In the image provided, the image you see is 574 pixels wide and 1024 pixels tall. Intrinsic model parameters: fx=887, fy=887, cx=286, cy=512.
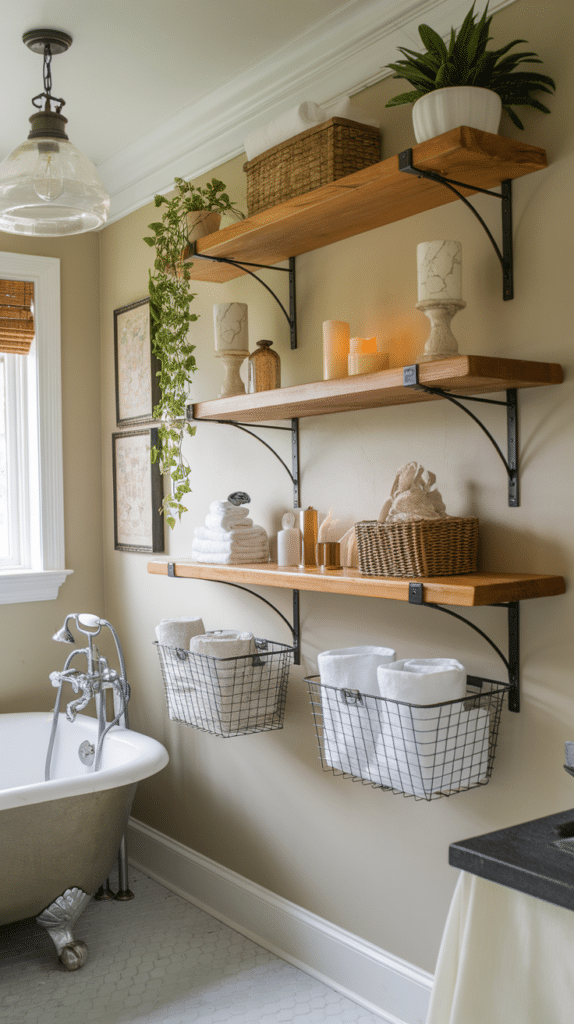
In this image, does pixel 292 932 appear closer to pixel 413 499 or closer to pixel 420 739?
pixel 420 739

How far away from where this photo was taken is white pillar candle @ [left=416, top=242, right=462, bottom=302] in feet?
6.02

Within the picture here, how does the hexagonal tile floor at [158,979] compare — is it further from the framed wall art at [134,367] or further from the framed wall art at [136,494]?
the framed wall art at [134,367]

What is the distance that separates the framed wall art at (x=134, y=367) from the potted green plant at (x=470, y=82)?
1569 mm

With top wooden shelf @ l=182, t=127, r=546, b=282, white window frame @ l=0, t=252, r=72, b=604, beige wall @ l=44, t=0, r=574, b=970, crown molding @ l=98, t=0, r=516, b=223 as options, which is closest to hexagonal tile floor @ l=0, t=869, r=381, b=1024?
beige wall @ l=44, t=0, r=574, b=970

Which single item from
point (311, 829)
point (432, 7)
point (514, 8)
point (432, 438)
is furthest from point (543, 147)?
point (311, 829)

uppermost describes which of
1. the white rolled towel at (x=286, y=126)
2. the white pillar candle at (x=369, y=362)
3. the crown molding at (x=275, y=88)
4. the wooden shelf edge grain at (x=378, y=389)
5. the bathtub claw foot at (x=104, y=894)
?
the crown molding at (x=275, y=88)

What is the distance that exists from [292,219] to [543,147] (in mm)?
612

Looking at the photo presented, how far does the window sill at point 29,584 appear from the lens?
3.29 m

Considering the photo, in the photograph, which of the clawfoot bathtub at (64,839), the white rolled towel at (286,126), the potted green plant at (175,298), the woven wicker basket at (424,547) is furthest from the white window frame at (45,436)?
the woven wicker basket at (424,547)

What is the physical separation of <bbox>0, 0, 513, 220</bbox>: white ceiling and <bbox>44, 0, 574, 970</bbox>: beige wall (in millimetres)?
143

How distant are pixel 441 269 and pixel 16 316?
2.03m

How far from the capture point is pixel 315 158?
6.99ft

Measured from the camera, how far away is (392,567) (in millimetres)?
1915

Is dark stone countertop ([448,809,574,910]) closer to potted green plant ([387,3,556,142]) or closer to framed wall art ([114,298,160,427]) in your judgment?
potted green plant ([387,3,556,142])
